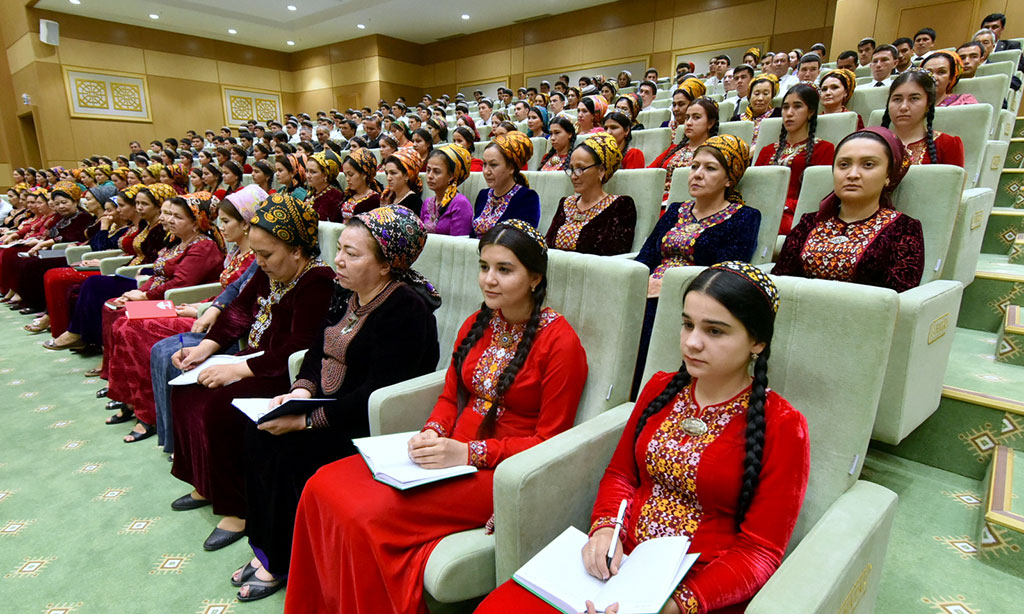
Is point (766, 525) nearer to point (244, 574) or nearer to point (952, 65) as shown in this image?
point (244, 574)

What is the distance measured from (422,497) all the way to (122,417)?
2.33m

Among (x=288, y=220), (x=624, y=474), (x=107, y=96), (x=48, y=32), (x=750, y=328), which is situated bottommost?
(x=624, y=474)

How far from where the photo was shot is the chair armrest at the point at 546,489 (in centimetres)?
104

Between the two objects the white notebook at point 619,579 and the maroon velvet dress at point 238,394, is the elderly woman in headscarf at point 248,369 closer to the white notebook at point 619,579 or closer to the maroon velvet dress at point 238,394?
the maroon velvet dress at point 238,394

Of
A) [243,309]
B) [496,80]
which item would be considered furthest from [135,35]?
[243,309]

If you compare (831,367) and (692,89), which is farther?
(692,89)

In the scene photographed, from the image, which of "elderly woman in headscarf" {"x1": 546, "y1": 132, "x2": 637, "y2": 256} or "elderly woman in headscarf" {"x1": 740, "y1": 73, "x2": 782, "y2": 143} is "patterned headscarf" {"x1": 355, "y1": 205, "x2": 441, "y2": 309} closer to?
"elderly woman in headscarf" {"x1": 546, "y1": 132, "x2": 637, "y2": 256}

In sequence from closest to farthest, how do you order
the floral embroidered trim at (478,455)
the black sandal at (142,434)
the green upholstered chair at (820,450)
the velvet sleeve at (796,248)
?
the green upholstered chair at (820,450) < the floral embroidered trim at (478,455) < the velvet sleeve at (796,248) < the black sandal at (142,434)

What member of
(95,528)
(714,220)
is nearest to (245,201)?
(95,528)

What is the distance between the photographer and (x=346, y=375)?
1634 mm

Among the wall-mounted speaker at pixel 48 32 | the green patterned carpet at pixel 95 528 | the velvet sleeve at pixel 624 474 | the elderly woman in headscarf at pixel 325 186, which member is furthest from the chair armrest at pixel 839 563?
the wall-mounted speaker at pixel 48 32

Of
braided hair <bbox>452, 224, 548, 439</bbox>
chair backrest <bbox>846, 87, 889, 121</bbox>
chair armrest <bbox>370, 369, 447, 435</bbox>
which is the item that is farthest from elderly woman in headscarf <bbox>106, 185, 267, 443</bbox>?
chair backrest <bbox>846, 87, 889, 121</bbox>

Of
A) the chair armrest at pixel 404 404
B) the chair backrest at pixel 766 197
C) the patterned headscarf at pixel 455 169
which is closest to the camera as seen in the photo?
the chair armrest at pixel 404 404

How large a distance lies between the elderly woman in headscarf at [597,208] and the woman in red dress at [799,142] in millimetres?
859
